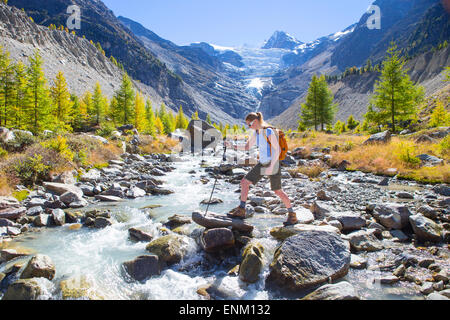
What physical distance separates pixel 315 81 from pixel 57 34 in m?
129

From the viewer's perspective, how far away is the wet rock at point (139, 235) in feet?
20.7

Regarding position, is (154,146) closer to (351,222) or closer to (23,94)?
(23,94)

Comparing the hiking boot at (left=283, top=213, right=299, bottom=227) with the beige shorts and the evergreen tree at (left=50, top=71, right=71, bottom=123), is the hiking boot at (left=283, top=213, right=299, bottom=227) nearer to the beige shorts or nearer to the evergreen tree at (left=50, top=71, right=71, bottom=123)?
the beige shorts

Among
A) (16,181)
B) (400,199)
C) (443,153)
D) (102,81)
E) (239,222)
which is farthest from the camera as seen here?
(102,81)

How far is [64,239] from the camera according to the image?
6320mm

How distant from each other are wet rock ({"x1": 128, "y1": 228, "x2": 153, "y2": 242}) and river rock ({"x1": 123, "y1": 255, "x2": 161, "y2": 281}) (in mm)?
1351

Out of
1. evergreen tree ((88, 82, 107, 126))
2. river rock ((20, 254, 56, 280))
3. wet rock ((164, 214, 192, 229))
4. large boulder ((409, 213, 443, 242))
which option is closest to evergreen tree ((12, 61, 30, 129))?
evergreen tree ((88, 82, 107, 126))

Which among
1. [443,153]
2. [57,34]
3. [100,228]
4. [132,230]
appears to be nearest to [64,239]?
[100,228]

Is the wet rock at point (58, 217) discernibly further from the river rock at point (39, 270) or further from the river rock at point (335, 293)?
the river rock at point (335, 293)

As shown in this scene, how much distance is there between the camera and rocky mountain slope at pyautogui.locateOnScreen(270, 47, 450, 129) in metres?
93.3

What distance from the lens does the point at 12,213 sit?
7.09 m

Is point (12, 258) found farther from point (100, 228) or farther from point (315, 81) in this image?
point (315, 81)
